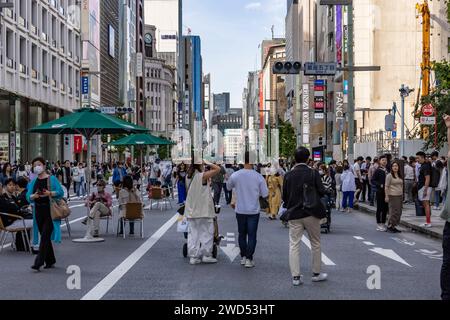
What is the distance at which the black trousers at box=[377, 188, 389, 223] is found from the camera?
18.3m

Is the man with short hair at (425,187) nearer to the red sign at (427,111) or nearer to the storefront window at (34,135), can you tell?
the red sign at (427,111)

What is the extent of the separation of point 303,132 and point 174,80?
105 meters

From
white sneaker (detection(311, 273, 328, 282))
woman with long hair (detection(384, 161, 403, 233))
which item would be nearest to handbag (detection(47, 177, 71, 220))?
white sneaker (detection(311, 273, 328, 282))

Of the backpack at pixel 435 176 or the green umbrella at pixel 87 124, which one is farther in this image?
the backpack at pixel 435 176

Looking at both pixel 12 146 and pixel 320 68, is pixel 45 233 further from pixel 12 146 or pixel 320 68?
pixel 12 146

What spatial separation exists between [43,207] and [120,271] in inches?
65.7

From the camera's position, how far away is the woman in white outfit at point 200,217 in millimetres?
11820

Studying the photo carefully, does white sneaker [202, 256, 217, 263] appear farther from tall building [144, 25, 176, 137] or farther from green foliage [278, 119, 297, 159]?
tall building [144, 25, 176, 137]

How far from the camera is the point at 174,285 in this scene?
31.2 ft

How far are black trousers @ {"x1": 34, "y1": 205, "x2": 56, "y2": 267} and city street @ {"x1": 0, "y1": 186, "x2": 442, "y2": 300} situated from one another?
0.25 m

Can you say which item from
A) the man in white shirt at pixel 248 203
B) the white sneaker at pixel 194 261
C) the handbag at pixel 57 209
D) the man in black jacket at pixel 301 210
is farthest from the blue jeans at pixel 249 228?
the handbag at pixel 57 209

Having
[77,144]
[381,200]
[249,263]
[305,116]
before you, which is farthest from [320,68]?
[305,116]

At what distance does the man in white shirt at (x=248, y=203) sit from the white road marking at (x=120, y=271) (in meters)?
1.92

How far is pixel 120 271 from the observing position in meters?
10.9
